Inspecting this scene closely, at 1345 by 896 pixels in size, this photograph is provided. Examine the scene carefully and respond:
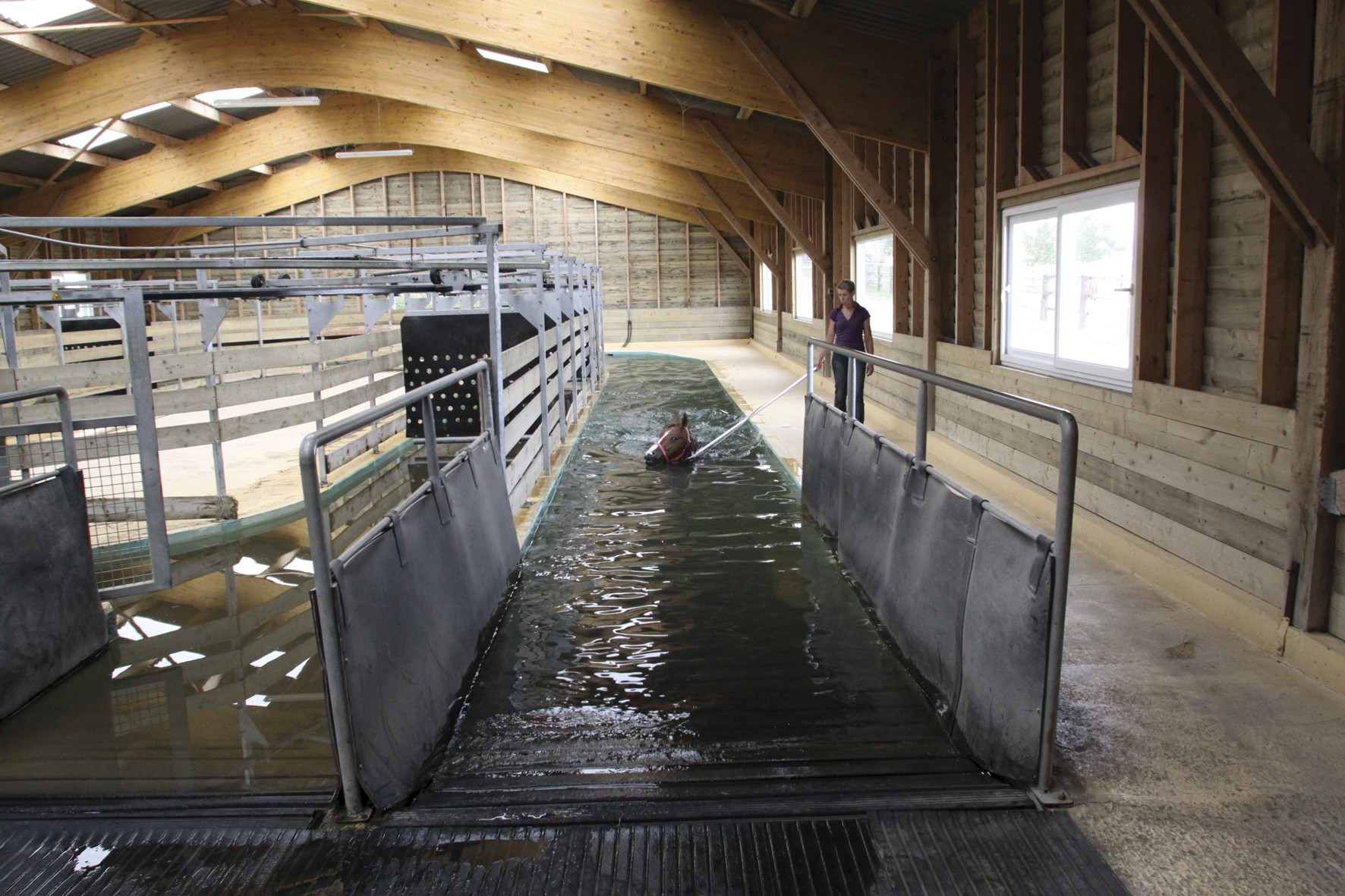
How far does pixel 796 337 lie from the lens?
1819cm

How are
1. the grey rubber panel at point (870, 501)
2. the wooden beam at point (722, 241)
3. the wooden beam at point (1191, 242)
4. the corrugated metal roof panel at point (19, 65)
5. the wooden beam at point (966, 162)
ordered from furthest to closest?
the wooden beam at point (722, 241) → the corrugated metal roof panel at point (19, 65) → the wooden beam at point (966, 162) → the wooden beam at point (1191, 242) → the grey rubber panel at point (870, 501)

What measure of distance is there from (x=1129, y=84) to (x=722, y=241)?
61.3ft

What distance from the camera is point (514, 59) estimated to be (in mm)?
14602

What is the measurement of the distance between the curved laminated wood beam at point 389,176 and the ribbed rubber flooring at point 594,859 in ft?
72.2

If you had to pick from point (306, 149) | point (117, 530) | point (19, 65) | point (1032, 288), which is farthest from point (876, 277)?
point (306, 149)

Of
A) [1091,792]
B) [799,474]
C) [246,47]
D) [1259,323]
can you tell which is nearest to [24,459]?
[799,474]

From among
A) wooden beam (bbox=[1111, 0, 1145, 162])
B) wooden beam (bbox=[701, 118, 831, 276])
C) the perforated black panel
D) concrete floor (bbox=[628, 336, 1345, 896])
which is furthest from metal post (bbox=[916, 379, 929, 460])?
wooden beam (bbox=[701, 118, 831, 276])

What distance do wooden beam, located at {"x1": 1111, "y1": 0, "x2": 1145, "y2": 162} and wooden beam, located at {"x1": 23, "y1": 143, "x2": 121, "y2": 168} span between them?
16.6 m

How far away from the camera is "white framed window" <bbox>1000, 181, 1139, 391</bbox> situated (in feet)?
18.4

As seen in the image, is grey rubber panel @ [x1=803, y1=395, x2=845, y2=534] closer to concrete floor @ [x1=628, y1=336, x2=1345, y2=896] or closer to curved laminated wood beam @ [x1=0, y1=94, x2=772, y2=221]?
concrete floor @ [x1=628, y1=336, x2=1345, y2=896]

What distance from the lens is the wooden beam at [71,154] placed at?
1680 cm

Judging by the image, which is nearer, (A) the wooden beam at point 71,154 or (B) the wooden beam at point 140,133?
(A) the wooden beam at point 71,154

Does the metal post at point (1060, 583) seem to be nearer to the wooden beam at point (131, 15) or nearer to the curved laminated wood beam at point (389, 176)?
the wooden beam at point (131, 15)

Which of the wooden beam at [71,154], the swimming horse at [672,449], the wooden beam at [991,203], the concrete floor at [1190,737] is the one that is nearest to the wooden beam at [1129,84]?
the wooden beam at [991,203]
